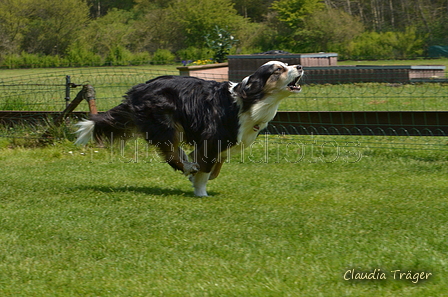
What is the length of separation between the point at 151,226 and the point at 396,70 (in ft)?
42.1

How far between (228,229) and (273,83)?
1705mm

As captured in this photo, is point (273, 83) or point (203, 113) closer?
point (273, 83)

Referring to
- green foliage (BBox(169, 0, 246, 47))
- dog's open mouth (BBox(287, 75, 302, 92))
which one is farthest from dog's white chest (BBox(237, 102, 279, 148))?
green foliage (BBox(169, 0, 246, 47))

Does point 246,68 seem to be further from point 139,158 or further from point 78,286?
point 78,286

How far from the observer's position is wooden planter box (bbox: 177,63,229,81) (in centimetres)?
1688

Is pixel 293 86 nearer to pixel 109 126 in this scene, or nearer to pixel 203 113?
pixel 203 113

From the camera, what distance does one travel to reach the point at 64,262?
4363 mm

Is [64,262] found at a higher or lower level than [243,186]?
higher

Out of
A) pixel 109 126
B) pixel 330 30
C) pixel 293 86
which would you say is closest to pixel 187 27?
pixel 330 30

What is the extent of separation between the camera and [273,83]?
5957 millimetres

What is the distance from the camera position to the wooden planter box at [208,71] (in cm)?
1688

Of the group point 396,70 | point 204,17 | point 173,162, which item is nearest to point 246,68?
point 396,70

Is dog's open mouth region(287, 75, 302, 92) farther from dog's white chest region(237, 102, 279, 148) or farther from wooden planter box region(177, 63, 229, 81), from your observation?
wooden planter box region(177, 63, 229, 81)

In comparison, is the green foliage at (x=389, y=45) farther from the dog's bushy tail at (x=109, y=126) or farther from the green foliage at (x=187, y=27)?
the dog's bushy tail at (x=109, y=126)
